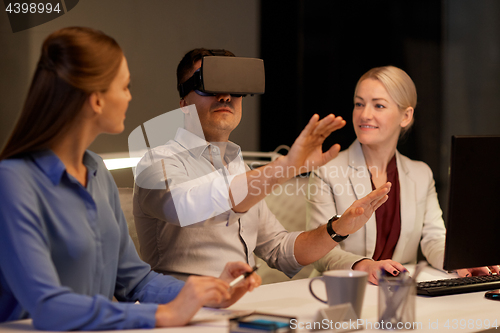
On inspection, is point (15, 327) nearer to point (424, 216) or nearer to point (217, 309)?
point (217, 309)

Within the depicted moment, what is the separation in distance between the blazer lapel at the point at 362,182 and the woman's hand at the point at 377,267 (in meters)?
0.37

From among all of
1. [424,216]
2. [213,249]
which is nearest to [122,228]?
[213,249]

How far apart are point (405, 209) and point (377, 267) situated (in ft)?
2.04

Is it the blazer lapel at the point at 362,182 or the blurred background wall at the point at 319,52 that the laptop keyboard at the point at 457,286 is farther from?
the blurred background wall at the point at 319,52

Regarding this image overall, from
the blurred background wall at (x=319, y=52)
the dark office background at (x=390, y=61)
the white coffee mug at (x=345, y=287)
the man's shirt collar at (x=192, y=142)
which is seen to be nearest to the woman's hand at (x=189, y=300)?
the white coffee mug at (x=345, y=287)

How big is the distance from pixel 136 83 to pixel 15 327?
138 centimetres

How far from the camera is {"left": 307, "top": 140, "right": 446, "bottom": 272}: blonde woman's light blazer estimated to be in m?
1.96

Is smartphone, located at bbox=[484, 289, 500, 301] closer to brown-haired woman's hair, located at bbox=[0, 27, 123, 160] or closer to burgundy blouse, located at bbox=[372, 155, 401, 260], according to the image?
burgundy blouse, located at bbox=[372, 155, 401, 260]

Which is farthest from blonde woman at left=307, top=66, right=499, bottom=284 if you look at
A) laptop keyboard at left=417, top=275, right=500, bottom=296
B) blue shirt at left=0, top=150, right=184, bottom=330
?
blue shirt at left=0, top=150, right=184, bottom=330

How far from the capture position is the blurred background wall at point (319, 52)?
84.0 inches

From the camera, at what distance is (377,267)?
148 centimetres

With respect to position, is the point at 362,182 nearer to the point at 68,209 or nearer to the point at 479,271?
the point at 479,271

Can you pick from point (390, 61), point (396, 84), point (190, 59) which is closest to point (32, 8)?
point (190, 59)

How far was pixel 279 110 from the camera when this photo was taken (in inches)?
122
